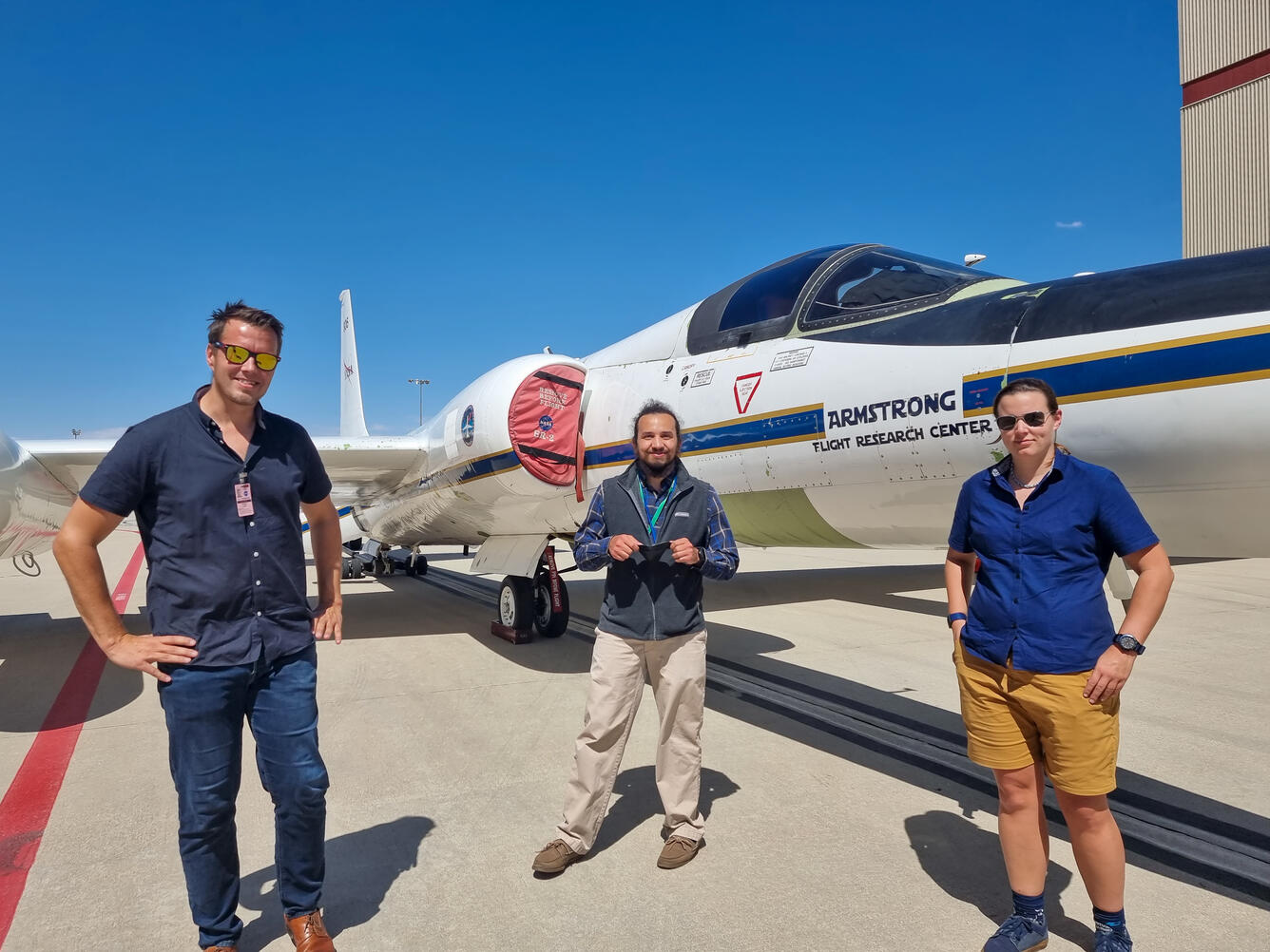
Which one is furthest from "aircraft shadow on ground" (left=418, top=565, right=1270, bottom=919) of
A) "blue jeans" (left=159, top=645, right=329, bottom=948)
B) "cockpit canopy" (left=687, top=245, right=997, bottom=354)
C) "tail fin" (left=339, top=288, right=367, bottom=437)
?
"tail fin" (left=339, top=288, right=367, bottom=437)

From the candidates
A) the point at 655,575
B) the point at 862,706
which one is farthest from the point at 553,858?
the point at 862,706

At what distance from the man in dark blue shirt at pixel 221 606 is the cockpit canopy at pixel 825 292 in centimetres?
325

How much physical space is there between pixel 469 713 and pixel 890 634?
14.3 feet

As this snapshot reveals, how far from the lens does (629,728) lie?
117 inches

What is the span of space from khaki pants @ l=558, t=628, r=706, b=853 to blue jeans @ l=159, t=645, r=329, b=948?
0.94 meters

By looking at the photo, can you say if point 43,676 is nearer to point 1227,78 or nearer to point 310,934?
point 310,934

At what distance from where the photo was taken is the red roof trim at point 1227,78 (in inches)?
880

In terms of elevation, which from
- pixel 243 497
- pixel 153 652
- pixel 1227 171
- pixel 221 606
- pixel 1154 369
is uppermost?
pixel 1227 171

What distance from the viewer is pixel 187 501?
2.29m

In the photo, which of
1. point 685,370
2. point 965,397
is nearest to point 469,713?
point 685,370

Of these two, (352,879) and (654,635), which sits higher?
(654,635)

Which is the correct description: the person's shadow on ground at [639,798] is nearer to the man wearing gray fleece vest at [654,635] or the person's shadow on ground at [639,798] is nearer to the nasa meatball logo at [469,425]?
the man wearing gray fleece vest at [654,635]

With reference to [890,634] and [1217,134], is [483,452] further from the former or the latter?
[1217,134]

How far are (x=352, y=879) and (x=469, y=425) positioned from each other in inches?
169
